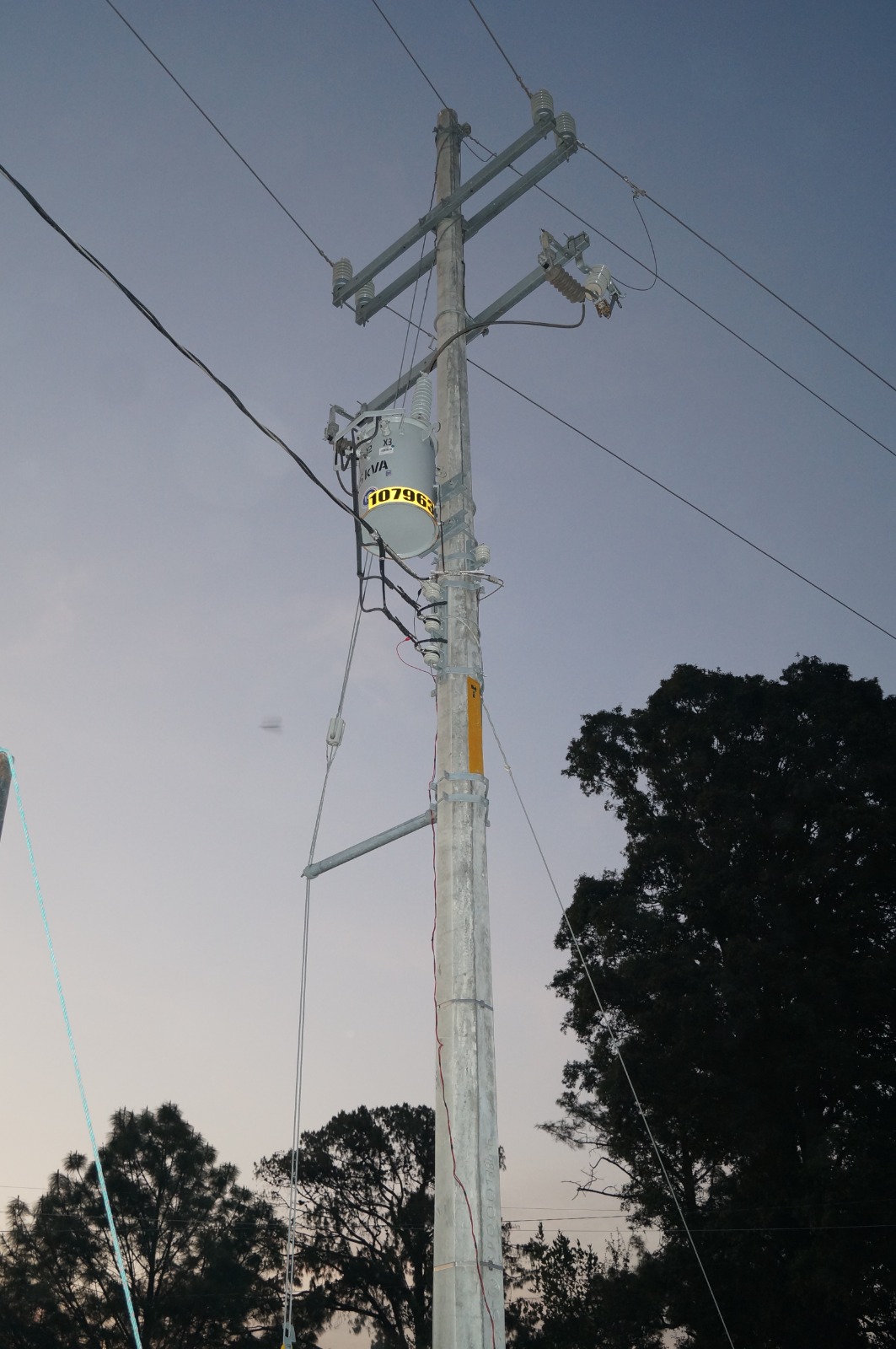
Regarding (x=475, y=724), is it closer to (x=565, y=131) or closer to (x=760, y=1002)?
(x=565, y=131)

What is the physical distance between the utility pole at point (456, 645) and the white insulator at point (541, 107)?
0.5 inches

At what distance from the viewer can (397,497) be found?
637 cm

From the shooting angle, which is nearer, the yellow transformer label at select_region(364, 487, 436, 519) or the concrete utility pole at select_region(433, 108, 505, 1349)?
the concrete utility pole at select_region(433, 108, 505, 1349)

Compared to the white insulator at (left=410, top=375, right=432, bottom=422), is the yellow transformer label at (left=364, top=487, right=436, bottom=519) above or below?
below

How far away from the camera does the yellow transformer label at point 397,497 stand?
251 inches

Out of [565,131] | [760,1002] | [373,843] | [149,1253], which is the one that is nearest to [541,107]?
[565,131]

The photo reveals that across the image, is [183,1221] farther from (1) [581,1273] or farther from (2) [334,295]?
(2) [334,295]

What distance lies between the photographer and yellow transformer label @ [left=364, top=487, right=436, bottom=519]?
20.9 feet

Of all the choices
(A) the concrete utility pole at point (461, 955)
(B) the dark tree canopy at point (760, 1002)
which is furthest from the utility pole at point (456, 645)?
(B) the dark tree canopy at point (760, 1002)

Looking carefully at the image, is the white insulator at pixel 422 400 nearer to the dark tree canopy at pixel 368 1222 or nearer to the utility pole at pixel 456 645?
the utility pole at pixel 456 645

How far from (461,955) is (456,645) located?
1863 mm

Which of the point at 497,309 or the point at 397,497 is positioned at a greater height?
the point at 497,309

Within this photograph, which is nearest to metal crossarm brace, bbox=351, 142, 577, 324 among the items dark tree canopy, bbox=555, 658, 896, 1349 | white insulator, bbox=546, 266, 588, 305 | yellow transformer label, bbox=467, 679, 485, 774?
white insulator, bbox=546, 266, 588, 305

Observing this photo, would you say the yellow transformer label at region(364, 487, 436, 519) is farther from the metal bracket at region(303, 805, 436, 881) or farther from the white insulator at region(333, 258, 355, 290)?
the white insulator at region(333, 258, 355, 290)
